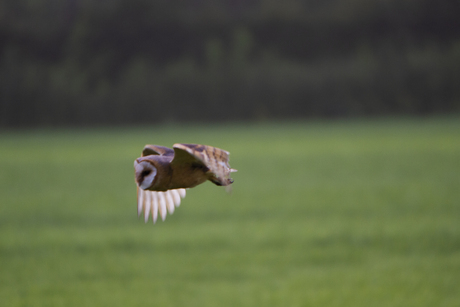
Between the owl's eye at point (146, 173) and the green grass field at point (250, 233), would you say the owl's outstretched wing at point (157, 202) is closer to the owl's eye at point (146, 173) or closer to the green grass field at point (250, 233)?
the owl's eye at point (146, 173)

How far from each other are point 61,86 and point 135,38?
1656 centimetres

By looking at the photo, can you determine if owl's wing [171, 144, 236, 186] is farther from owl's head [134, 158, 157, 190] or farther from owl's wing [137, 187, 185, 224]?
owl's wing [137, 187, 185, 224]

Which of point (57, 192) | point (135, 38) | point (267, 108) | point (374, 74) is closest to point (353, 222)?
point (57, 192)

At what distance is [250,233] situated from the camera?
1225cm

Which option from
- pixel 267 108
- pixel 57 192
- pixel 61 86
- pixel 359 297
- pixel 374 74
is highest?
pixel 374 74

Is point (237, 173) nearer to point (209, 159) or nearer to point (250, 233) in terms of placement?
point (250, 233)

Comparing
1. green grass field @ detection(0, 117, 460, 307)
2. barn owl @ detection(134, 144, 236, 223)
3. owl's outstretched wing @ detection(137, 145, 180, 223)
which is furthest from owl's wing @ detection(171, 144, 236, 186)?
green grass field @ detection(0, 117, 460, 307)

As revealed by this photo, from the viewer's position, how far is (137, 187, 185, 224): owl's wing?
82cm

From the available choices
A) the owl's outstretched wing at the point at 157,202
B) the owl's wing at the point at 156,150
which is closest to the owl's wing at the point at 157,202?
the owl's outstretched wing at the point at 157,202

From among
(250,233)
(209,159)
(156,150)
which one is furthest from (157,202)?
(250,233)

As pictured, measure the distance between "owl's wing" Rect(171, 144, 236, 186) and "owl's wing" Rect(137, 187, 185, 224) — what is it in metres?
0.25

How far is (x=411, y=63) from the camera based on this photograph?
5150 centimetres

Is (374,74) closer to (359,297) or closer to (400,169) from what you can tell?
(400,169)

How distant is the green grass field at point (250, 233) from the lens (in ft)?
27.8
